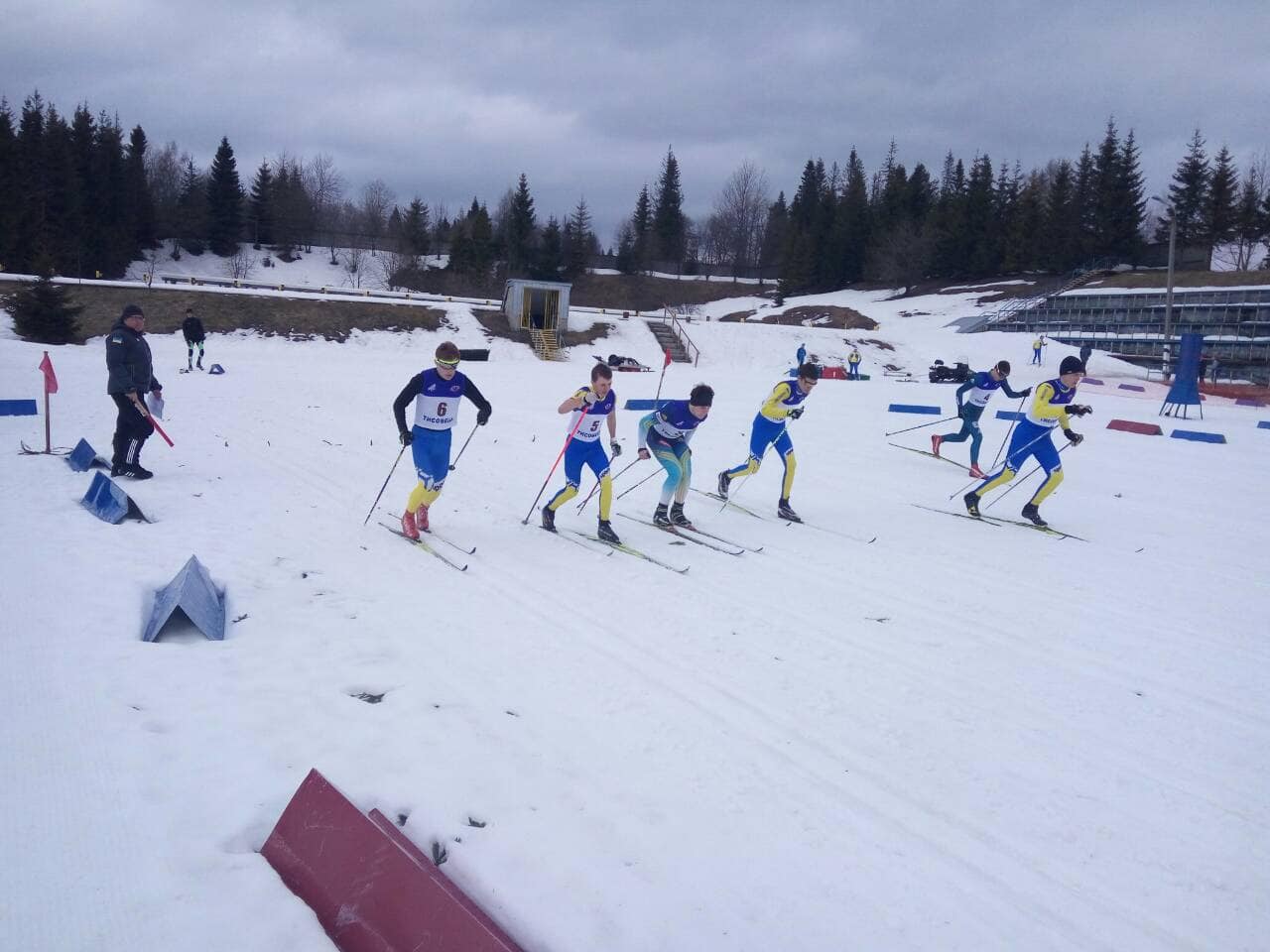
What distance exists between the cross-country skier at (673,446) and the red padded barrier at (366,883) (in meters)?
5.59

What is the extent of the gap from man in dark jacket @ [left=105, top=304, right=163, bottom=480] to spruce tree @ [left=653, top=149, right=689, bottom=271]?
6892 centimetres

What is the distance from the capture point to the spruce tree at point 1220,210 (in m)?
52.2

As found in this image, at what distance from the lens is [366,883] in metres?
2.57

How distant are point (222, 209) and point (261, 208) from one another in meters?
3.83

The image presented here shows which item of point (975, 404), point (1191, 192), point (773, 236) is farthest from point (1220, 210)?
point (975, 404)

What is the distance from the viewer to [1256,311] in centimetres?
3531

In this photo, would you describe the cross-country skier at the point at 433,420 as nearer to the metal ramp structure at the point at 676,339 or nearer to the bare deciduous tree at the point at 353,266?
the metal ramp structure at the point at 676,339

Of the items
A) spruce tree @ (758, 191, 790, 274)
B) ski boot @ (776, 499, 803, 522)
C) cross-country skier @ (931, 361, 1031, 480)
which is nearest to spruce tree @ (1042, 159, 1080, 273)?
spruce tree @ (758, 191, 790, 274)

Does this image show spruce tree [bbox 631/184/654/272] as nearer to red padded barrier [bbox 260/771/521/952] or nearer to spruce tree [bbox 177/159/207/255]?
spruce tree [bbox 177/159/207/255]

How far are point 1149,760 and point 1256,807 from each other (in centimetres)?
45

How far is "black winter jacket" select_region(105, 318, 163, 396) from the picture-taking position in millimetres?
8695

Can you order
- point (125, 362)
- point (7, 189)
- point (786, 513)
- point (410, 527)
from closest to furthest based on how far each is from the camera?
point (410, 527), point (125, 362), point (786, 513), point (7, 189)

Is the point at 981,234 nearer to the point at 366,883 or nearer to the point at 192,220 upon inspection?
the point at 192,220

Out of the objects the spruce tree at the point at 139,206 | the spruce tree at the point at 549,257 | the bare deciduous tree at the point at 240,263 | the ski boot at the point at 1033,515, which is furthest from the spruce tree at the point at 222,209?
the ski boot at the point at 1033,515
